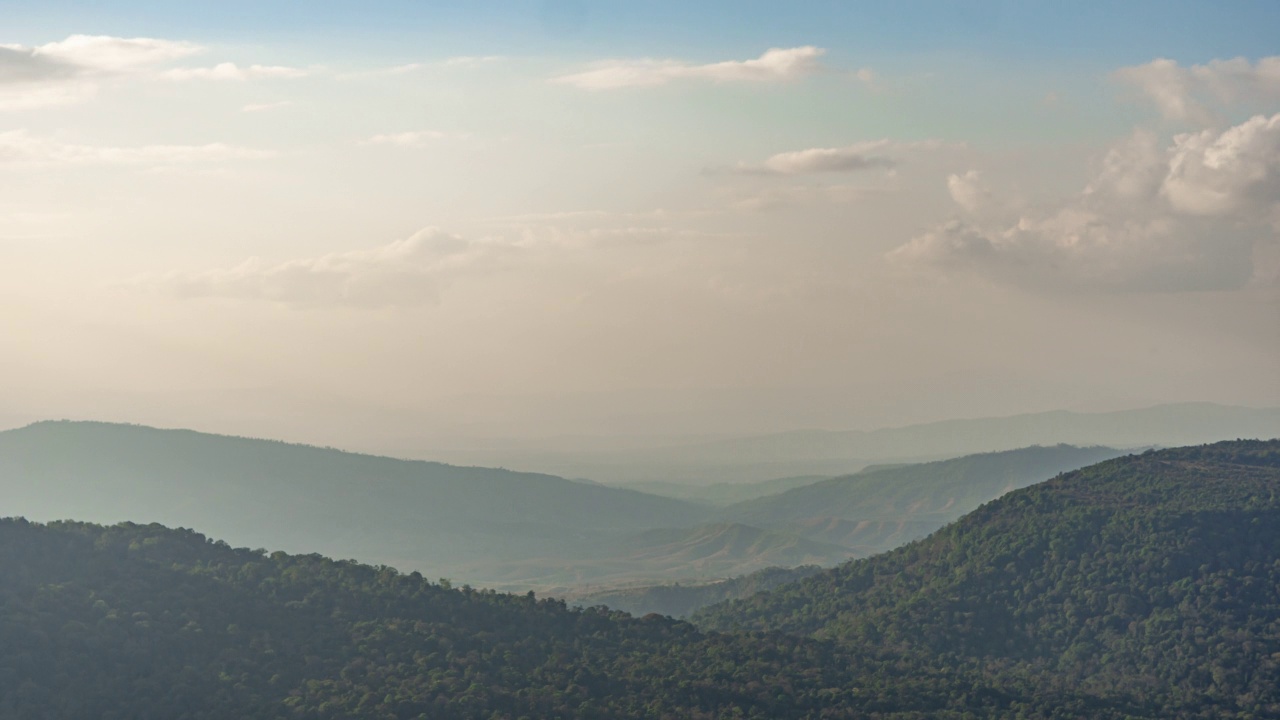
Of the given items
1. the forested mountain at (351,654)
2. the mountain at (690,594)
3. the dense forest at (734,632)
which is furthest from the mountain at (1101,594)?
the mountain at (690,594)

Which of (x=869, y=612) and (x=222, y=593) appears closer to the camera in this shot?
(x=222, y=593)

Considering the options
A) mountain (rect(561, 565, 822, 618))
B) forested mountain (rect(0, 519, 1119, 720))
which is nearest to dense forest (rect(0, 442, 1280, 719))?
forested mountain (rect(0, 519, 1119, 720))

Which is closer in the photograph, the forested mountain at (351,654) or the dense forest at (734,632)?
the forested mountain at (351,654)

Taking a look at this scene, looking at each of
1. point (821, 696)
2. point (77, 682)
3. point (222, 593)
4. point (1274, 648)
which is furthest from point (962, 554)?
point (77, 682)

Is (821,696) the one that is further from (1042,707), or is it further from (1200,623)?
(1200,623)

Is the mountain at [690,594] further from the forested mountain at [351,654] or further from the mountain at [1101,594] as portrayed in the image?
the forested mountain at [351,654]

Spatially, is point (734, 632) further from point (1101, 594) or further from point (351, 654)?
point (351, 654)

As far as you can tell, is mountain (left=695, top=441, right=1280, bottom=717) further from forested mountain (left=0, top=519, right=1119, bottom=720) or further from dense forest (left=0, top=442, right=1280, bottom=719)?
forested mountain (left=0, top=519, right=1119, bottom=720)
